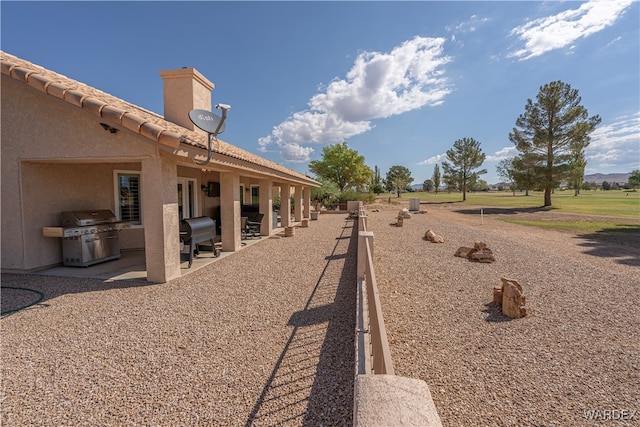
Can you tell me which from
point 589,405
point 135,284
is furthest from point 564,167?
point 135,284

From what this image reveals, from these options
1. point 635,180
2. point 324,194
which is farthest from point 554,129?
point 635,180

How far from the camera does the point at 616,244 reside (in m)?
11.5

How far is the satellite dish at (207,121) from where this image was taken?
6551 mm

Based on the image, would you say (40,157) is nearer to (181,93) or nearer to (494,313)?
(181,93)

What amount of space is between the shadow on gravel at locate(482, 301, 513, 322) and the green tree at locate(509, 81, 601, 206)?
34.2 meters

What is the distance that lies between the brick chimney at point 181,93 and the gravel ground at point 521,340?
8.42m

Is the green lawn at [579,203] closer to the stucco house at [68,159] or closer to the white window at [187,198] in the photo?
the white window at [187,198]

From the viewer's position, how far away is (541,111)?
31922 millimetres

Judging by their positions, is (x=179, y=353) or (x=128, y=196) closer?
(x=179, y=353)

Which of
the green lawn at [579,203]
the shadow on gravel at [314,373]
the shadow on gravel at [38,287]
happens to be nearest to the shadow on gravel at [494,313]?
the shadow on gravel at [314,373]

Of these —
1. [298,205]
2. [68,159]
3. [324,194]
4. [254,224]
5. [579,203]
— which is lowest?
[254,224]

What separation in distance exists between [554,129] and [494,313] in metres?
36.1

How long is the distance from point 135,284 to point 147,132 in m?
3.26

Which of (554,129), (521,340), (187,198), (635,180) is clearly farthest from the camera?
(635,180)
